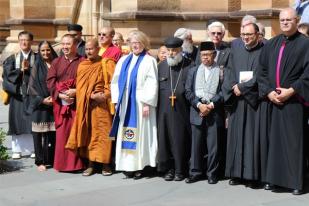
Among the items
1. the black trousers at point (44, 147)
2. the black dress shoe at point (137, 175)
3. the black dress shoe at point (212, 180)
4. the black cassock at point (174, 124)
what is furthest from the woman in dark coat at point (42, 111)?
the black dress shoe at point (212, 180)

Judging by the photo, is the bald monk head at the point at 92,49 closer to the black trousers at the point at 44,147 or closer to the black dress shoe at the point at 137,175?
the black trousers at the point at 44,147

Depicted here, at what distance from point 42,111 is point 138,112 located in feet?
4.95

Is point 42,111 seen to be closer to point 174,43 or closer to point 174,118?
point 174,118

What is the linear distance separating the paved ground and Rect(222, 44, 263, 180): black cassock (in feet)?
Answer: 0.83

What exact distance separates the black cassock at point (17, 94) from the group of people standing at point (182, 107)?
12.2 inches

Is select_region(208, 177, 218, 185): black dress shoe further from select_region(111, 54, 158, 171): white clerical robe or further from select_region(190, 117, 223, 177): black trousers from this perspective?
select_region(111, 54, 158, 171): white clerical robe

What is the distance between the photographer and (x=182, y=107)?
733 centimetres

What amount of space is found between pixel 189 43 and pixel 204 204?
7.16 feet

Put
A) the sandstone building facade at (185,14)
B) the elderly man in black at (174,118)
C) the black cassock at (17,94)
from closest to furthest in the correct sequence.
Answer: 1. the elderly man in black at (174,118)
2. the black cassock at (17,94)
3. the sandstone building facade at (185,14)

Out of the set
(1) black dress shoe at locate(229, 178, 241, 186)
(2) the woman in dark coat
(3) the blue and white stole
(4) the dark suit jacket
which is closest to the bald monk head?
(3) the blue and white stole

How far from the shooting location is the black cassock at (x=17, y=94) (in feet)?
28.4

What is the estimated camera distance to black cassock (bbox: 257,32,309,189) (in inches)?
255

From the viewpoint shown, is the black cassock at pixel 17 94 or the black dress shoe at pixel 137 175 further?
the black cassock at pixel 17 94

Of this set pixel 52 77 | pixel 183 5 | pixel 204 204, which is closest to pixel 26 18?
pixel 183 5
